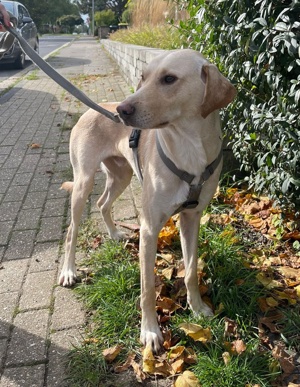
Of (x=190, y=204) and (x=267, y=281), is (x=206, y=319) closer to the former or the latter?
(x=267, y=281)

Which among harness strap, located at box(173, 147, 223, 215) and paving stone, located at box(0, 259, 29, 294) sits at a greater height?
harness strap, located at box(173, 147, 223, 215)

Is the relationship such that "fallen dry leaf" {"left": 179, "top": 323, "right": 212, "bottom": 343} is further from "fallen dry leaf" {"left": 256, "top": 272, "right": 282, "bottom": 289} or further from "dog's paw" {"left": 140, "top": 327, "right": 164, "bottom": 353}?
"fallen dry leaf" {"left": 256, "top": 272, "right": 282, "bottom": 289}

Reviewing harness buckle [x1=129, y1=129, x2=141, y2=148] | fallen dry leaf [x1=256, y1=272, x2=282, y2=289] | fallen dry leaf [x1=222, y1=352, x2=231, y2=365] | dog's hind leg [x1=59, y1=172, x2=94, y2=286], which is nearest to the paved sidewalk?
dog's hind leg [x1=59, y1=172, x2=94, y2=286]

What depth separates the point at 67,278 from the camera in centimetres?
301

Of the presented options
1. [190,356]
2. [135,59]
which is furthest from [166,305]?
[135,59]

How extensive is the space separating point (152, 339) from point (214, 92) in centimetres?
149

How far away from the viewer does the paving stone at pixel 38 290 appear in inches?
111

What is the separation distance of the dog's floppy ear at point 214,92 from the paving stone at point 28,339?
1.71 meters

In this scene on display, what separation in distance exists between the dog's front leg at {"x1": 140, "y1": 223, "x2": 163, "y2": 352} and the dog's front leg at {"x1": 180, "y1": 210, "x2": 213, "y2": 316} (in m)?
0.31

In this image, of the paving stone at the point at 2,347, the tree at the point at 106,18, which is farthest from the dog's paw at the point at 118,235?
the tree at the point at 106,18

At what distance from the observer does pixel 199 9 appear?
3.71m

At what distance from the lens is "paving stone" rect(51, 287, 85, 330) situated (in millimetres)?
2617

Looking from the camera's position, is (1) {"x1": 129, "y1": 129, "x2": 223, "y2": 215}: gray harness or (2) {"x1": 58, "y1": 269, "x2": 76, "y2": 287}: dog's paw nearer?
(1) {"x1": 129, "y1": 129, "x2": 223, "y2": 215}: gray harness

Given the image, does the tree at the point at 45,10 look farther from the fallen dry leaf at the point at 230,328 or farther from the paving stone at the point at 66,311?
the fallen dry leaf at the point at 230,328
